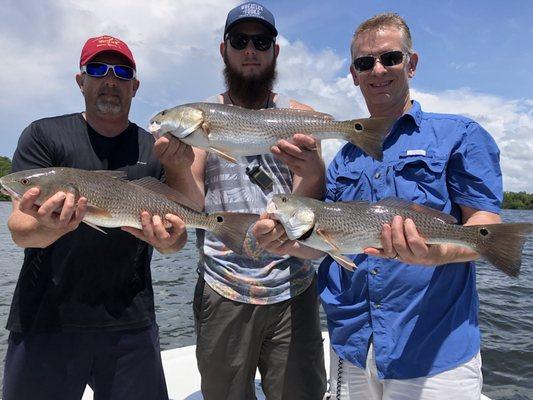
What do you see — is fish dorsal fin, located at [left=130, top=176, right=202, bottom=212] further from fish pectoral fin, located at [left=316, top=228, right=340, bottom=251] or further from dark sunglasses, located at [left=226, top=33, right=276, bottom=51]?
dark sunglasses, located at [left=226, top=33, right=276, bottom=51]

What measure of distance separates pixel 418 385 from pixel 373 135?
1.87 m

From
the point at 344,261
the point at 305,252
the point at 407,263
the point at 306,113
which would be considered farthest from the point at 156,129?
the point at 407,263

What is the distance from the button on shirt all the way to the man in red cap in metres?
1.59

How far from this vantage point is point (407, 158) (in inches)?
134

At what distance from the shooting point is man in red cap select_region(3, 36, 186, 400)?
11.8ft

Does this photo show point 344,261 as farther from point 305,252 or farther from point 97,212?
point 97,212

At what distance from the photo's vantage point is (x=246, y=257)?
3934 millimetres

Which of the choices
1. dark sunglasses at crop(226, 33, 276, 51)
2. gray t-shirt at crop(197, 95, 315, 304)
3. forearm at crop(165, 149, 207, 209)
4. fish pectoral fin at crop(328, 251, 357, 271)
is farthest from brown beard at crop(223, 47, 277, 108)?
fish pectoral fin at crop(328, 251, 357, 271)

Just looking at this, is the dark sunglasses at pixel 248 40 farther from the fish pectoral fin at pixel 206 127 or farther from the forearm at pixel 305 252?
the forearm at pixel 305 252

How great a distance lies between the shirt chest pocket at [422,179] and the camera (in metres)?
3.28

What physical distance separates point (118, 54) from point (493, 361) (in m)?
10.5

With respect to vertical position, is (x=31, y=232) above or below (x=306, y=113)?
below

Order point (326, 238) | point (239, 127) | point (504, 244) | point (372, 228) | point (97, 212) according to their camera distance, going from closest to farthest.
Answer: point (504, 244)
point (372, 228)
point (326, 238)
point (97, 212)
point (239, 127)

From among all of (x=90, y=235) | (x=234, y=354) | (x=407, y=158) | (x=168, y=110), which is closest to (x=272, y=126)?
(x=168, y=110)
